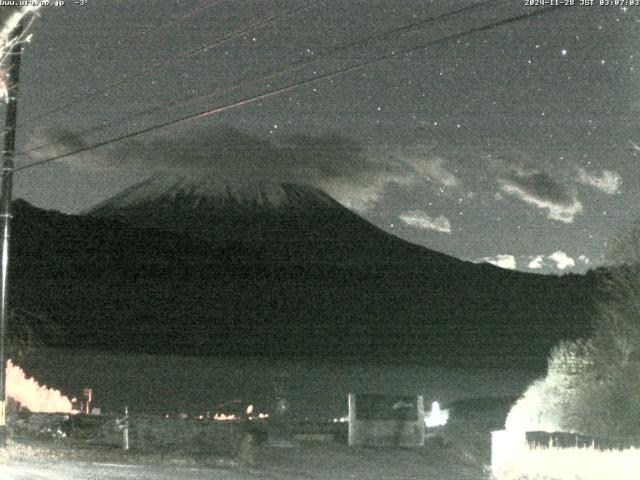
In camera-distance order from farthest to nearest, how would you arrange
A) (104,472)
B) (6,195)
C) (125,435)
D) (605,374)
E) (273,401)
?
1. (273,401)
2. (125,435)
3. (605,374)
4. (6,195)
5. (104,472)

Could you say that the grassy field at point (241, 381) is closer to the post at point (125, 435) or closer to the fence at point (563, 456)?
the post at point (125, 435)

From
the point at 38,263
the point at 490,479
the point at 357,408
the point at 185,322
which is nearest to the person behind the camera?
the point at 490,479

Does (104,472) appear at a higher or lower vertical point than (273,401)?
lower

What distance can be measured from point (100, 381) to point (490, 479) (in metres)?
56.8

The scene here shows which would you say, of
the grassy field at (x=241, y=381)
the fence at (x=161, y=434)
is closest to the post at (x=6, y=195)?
the fence at (x=161, y=434)

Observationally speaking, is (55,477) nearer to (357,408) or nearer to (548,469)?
(548,469)

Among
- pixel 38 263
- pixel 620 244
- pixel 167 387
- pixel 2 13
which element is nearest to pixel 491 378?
pixel 167 387

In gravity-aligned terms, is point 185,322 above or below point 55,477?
above

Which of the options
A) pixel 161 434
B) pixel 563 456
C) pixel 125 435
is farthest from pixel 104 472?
pixel 563 456

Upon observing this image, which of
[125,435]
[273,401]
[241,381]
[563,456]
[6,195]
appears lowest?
[563,456]

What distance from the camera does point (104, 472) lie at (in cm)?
1988

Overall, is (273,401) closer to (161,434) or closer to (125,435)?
(125,435)

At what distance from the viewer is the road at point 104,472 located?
735 inches

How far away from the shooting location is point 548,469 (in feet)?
60.4
